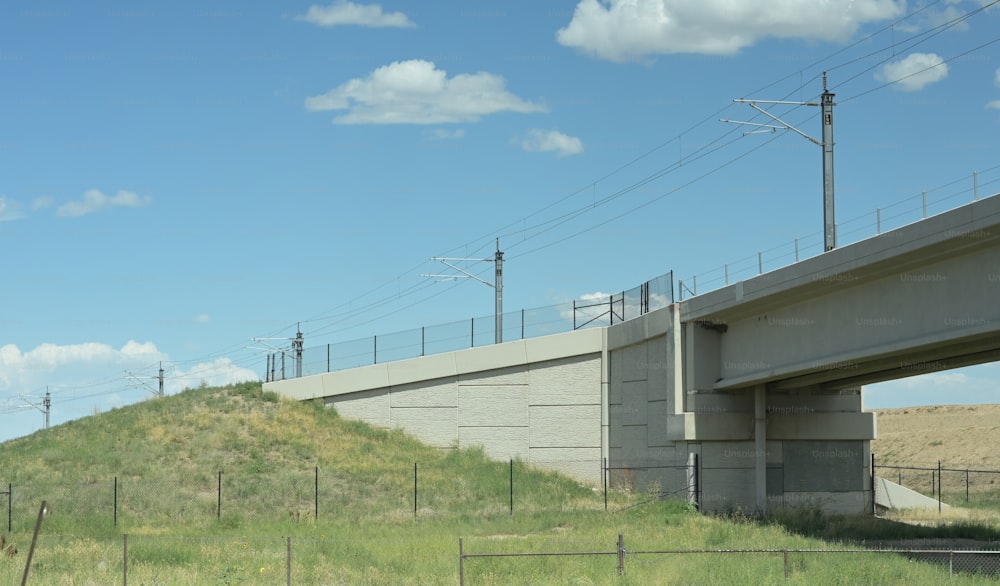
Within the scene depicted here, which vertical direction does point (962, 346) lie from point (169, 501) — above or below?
above

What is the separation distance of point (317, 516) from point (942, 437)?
56.3 metres

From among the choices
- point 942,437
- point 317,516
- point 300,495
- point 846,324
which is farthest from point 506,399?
point 942,437

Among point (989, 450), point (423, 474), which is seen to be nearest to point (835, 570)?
point (423, 474)

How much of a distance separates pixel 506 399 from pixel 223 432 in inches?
507

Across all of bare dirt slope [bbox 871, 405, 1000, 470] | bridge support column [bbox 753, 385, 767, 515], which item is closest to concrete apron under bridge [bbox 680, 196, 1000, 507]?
bridge support column [bbox 753, 385, 767, 515]

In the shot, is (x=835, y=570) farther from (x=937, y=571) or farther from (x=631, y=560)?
(x=631, y=560)

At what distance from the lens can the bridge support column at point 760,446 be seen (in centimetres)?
4141

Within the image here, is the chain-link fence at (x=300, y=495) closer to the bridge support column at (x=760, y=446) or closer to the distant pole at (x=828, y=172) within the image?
the bridge support column at (x=760, y=446)

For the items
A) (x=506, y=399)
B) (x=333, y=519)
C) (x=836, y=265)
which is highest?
(x=836, y=265)

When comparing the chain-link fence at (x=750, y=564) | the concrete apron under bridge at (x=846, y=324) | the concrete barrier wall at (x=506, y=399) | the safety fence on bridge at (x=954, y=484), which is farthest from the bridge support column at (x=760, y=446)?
the chain-link fence at (x=750, y=564)

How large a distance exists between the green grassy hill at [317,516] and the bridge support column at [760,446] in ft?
10.2

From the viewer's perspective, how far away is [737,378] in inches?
1570

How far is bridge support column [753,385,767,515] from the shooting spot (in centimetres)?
4141

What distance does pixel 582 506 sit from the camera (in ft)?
142
